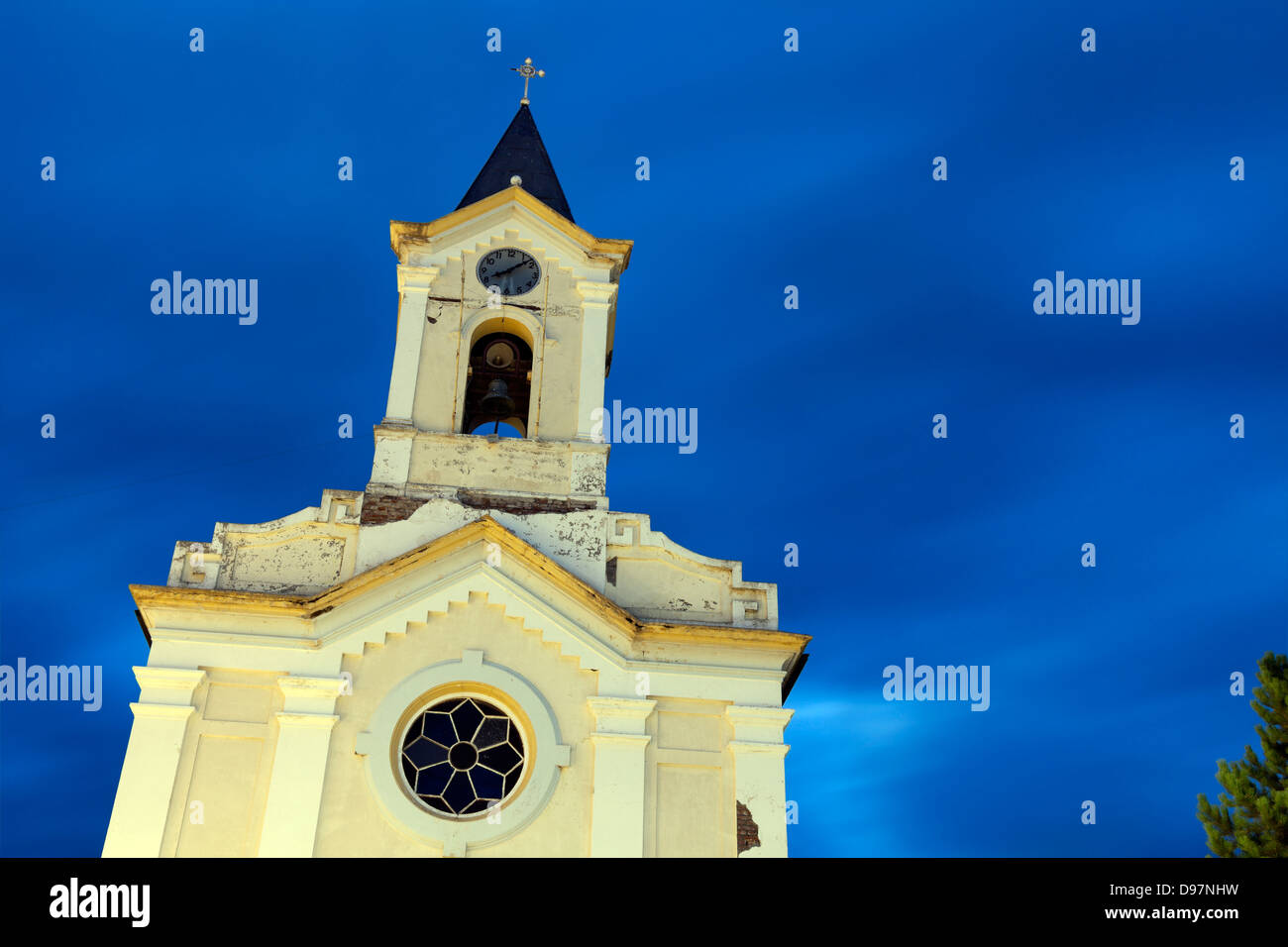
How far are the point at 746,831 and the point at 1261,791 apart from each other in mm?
10735

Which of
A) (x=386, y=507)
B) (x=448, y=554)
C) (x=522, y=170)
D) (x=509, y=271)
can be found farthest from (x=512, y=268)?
(x=448, y=554)

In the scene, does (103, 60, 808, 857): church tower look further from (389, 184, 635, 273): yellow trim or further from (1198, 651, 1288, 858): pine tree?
(1198, 651, 1288, 858): pine tree

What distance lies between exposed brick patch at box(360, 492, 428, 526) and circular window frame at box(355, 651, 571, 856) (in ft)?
8.60

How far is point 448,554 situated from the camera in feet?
59.8

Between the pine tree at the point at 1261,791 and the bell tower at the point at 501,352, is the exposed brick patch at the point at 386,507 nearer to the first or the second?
the bell tower at the point at 501,352

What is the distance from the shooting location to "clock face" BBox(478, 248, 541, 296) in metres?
21.8

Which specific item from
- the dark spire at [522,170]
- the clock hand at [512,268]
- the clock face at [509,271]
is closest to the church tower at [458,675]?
the clock face at [509,271]

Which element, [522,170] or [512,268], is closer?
[512,268]

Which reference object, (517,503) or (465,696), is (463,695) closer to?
(465,696)

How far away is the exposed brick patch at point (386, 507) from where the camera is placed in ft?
61.8
